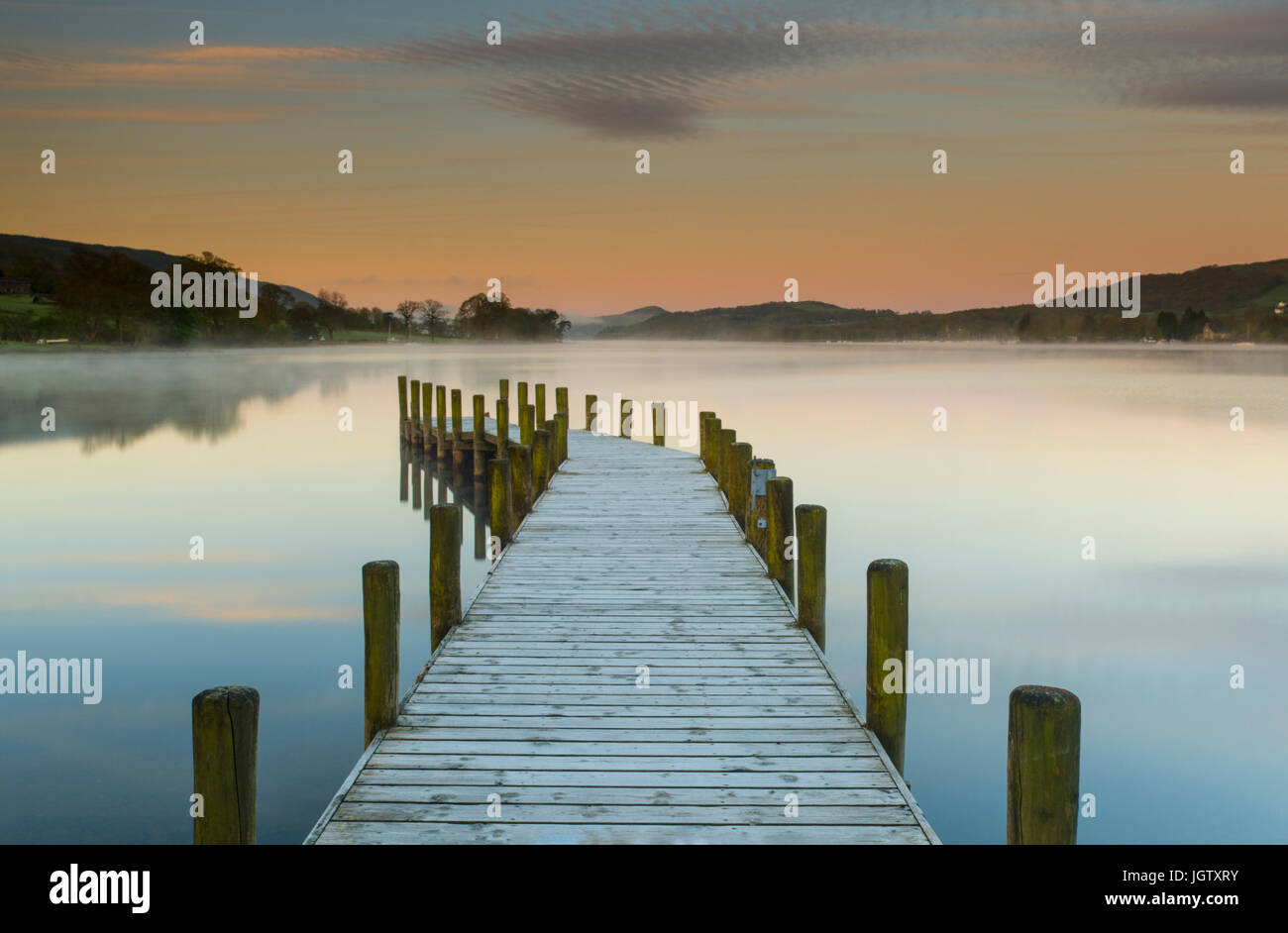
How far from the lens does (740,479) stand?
1226cm

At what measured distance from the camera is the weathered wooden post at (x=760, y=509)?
10.4 meters

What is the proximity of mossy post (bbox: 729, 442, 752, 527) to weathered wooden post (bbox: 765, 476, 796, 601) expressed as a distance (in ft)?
6.98

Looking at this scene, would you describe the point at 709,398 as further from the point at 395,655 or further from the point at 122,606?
the point at 395,655

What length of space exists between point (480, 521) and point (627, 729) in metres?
14.7

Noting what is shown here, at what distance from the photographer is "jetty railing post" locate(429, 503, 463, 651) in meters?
7.62

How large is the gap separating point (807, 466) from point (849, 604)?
14328mm

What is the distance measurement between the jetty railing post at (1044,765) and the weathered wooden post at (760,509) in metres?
6.07

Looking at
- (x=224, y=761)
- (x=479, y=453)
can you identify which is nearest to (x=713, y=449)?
(x=479, y=453)

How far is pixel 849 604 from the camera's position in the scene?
13820mm

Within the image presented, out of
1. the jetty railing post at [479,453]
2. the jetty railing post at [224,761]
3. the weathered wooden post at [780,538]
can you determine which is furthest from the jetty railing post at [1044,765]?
the jetty railing post at [479,453]

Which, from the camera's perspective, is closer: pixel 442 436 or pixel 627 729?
pixel 627 729

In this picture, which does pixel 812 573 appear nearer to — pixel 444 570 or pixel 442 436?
pixel 444 570
